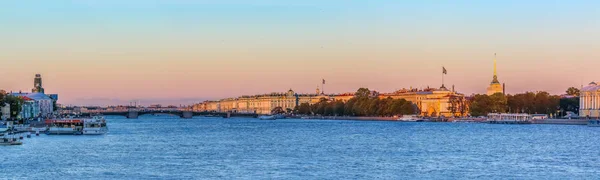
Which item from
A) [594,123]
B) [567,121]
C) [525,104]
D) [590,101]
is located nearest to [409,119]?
[525,104]

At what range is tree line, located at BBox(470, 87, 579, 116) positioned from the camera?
389 ft

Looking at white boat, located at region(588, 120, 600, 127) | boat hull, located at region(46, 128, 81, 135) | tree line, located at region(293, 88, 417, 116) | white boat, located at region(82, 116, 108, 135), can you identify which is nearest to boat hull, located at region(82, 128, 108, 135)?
white boat, located at region(82, 116, 108, 135)

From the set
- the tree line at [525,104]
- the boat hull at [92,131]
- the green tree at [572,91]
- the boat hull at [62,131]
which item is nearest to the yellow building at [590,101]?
the tree line at [525,104]

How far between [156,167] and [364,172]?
6982 millimetres

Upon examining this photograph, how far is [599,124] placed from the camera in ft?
290

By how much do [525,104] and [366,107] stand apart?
27.9 m

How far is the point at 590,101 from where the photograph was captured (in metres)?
114

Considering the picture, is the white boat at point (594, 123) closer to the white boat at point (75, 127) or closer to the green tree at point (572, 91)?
the white boat at point (75, 127)

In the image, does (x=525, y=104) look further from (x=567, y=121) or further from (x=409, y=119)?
(x=567, y=121)

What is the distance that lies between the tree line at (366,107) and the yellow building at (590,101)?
26.9 m

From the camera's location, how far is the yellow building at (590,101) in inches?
4437

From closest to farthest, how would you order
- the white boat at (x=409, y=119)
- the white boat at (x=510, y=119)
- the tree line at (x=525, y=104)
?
the white boat at (x=510, y=119) → the tree line at (x=525, y=104) → the white boat at (x=409, y=119)

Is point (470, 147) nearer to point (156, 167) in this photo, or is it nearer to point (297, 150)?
point (297, 150)

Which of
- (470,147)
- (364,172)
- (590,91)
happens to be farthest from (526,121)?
(364,172)
